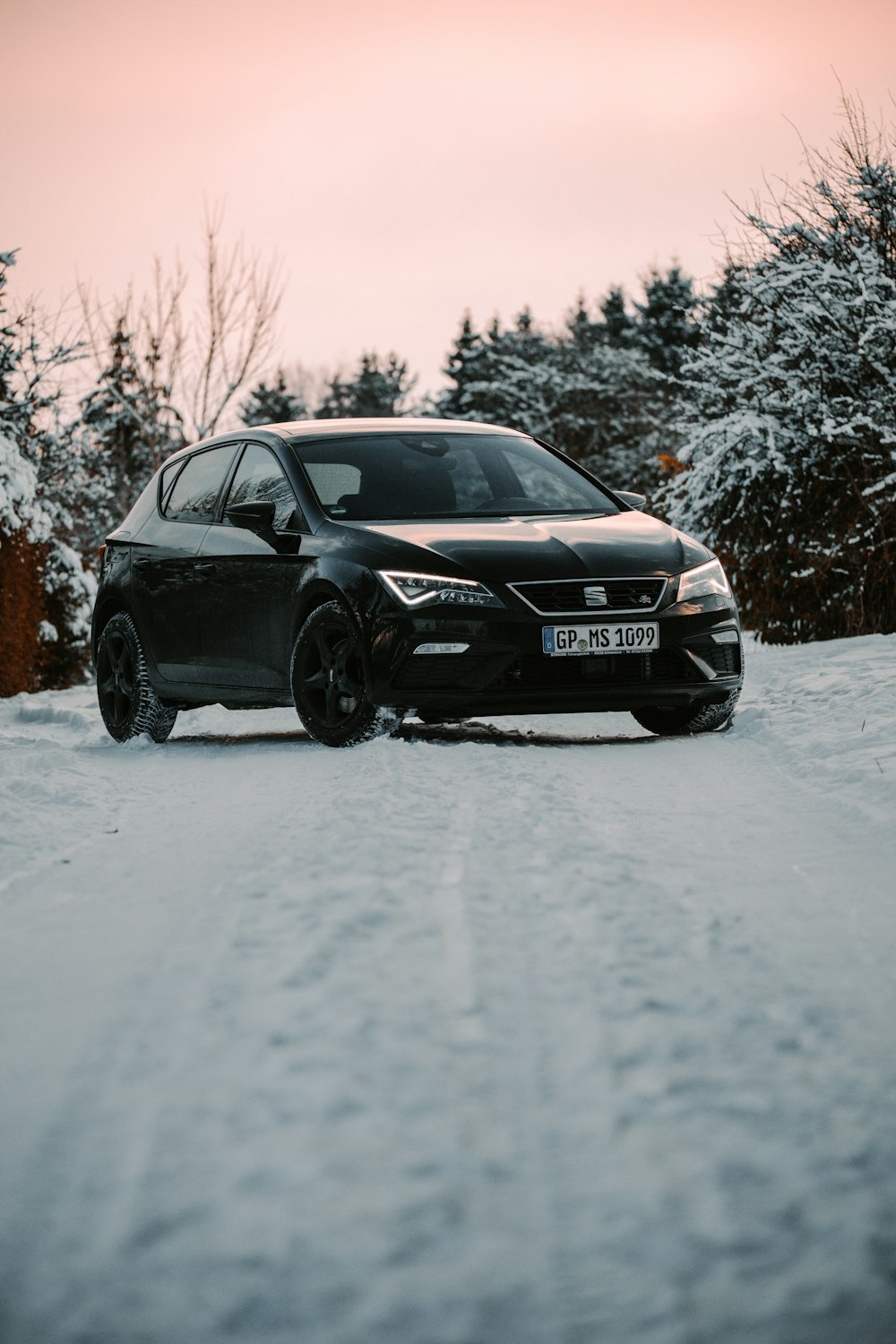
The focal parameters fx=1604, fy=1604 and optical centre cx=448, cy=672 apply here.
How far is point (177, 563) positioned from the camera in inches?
350

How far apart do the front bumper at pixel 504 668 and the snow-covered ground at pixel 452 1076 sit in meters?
1.42

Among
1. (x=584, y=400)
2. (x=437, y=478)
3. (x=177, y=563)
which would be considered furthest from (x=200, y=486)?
(x=584, y=400)

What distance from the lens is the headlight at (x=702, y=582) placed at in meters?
7.40

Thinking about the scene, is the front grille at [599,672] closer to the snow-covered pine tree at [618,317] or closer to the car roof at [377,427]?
the car roof at [377,427]

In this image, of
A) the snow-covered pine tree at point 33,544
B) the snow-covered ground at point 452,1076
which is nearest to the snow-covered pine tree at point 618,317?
the snow-covered pine tree at point 33,544

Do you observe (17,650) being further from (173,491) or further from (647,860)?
(647,860)

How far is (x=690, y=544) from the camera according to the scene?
7.82 metres

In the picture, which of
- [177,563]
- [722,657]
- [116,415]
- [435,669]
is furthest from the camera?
[116,415]

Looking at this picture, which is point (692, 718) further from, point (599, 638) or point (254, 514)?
point (254, 514)

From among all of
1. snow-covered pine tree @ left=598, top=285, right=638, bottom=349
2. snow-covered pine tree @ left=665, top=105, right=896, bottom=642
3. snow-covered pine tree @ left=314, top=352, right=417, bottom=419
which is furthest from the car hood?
snow-covered pine tree @ left=314, top=352, right=417, bottom=419

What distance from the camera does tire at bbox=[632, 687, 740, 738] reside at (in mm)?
7766

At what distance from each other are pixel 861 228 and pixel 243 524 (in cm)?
945

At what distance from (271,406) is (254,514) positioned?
62853 millimetres

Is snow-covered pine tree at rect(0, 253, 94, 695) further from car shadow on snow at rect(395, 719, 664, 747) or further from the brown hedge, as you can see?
car shadow on snow at rect(395, 719, 664, 747)
